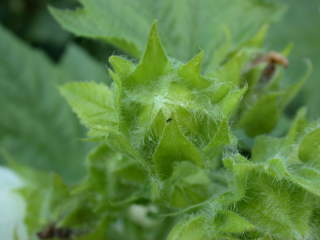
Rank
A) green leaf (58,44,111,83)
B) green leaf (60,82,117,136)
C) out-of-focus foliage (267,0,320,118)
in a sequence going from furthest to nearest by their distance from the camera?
out-of-focus foliage (267,0,320,118), green leaf (58,44,111,83), green leaf (60,82,117,136)

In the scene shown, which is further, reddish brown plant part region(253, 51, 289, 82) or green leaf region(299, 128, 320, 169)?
reddish brown plant part region(253, 51, 289, 82)

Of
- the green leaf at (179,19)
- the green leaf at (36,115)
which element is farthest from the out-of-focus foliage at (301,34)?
the green leaf at (36,115)

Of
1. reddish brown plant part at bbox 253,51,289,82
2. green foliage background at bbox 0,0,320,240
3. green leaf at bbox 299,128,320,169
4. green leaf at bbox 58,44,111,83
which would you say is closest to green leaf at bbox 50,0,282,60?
green foliage background at bbox 0,0,320,240

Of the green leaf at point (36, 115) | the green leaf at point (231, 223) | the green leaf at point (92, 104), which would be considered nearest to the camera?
the green leaf at point (231, 223)

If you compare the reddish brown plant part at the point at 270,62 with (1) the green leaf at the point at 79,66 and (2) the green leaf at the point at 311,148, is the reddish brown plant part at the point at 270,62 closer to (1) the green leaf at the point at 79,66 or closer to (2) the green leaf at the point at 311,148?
(2) the green leaf at the point at 311,148

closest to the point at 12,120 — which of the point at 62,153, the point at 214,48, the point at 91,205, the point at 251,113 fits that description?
the point at 62,153

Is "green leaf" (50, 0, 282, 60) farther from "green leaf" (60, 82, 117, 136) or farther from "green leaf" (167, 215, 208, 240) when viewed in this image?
"green leaf" (167, 215, 208, 240)

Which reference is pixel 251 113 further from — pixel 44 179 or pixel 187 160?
pixel 44 179

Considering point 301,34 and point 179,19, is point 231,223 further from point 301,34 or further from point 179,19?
point 301,34
